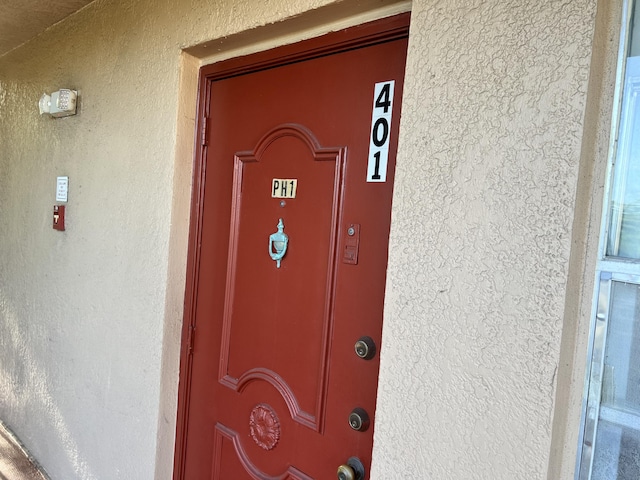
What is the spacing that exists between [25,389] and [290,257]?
270cm

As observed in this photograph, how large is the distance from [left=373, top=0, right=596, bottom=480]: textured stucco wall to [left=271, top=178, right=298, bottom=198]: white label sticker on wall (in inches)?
21.6

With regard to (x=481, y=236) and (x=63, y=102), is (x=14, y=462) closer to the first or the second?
(x=63, y=102)

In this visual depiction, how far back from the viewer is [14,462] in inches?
117

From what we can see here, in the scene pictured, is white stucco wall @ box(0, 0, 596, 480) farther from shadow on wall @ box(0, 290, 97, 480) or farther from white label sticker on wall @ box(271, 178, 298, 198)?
white label sticker on wall @ box(271, 178, 298, 198)

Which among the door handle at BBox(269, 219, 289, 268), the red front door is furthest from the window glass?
the door handle at BBox(269, 219, 289, 268)

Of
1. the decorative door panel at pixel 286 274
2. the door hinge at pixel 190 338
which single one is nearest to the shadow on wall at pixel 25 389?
the door hinge at pixel 190 338

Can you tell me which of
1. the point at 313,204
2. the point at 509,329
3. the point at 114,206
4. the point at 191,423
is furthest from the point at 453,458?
the point at 114,206

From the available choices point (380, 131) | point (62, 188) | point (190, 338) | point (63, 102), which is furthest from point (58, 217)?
point (380, 131)

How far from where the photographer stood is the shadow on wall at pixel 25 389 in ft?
8.70

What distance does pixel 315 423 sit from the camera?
1572 millimetres

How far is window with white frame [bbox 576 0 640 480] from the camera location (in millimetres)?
932

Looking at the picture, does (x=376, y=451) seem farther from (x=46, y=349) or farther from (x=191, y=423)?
(x=46, y=349)

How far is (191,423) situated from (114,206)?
46.7 inches

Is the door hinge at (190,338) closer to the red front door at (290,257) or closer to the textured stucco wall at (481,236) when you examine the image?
the red front door at (290,257)
